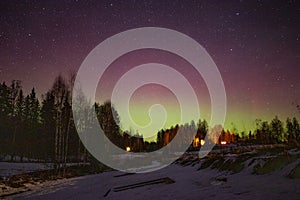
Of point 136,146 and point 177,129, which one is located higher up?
point 177,129

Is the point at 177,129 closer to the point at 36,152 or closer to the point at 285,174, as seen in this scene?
the point at 36,152

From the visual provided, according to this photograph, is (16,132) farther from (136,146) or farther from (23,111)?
(136,146)

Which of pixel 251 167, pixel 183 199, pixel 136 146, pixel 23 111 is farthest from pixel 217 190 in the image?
pixel 136 146

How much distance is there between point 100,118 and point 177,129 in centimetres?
8120

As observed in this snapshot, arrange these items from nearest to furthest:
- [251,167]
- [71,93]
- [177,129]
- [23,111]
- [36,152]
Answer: [251,167] < [71,93] < [36,152] < [23,111] < [177,129]

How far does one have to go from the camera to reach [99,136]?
4541 centimetres

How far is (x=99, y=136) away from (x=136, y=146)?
55.4 metres

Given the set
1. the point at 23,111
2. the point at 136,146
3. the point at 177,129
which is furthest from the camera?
the point at 177,129

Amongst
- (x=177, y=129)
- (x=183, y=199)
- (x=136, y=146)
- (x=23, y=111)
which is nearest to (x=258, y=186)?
(x=183, y=199)

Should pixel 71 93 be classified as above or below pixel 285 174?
above

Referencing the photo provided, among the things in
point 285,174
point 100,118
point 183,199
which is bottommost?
point 183,199

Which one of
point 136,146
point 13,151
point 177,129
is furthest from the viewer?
point 177,129

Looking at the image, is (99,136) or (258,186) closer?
(258,186)

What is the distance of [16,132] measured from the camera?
45344 millimetres
